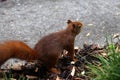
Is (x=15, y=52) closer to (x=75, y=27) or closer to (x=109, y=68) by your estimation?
(x=75, y=27)

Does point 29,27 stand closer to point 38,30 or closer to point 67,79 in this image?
point 38,30

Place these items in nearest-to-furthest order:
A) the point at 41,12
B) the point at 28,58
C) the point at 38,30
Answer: the point at 28,58, the point at 38,30, the point at 41,12

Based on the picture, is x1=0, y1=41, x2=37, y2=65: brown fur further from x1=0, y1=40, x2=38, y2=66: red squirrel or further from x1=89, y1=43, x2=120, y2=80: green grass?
x1=89, y1=43, x2=120, y2=80: green grass

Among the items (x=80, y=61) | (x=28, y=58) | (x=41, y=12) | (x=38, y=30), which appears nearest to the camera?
(x=28, y=58)

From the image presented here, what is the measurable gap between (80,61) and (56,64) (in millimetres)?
305

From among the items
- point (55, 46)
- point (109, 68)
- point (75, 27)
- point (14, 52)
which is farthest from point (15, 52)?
point (109, 68)

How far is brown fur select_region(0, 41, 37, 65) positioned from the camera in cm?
445

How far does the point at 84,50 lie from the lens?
17.3 ft

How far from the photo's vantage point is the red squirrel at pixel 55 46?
15.7 ft

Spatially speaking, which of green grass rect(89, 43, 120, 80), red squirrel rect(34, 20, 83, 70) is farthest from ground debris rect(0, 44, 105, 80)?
green grass rect(89, 43, 120, 80)

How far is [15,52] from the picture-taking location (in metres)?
4.61

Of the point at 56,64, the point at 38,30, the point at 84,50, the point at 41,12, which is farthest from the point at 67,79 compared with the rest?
the point at 41,12

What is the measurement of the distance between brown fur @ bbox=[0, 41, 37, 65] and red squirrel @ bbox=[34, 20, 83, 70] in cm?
10

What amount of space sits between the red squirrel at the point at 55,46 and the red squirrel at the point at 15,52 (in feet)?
0.32
